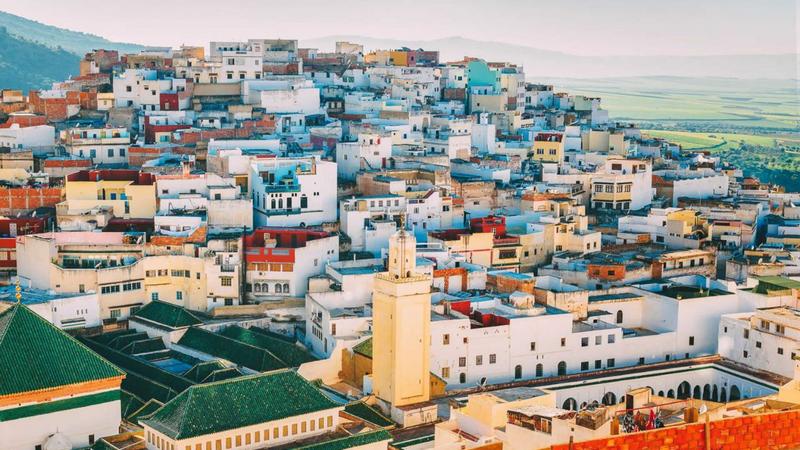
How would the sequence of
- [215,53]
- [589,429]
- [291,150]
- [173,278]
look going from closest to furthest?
[589,429], [173,278], [291,150], [215,53]

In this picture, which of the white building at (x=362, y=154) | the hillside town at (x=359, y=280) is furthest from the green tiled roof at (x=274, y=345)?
the white building at (x=362, y=154)

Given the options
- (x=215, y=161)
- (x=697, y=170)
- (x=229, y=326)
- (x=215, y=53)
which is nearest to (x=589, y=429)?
(x=229, y=326)

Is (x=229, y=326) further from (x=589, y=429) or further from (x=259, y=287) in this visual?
(x=589, y=429)

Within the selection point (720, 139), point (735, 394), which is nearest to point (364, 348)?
point (735, 394)

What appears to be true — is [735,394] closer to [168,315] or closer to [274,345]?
[274,345]

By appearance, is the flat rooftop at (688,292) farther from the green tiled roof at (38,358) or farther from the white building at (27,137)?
the white building at (27,137)

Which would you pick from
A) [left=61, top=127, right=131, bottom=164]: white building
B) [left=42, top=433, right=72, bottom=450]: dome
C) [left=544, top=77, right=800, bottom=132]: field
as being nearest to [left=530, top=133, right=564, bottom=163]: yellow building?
[left=61, top=127, right=131, bottom=164]: white building

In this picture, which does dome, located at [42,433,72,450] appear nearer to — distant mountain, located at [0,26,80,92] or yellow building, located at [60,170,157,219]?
yellow building, located at [60,170,157,219]
